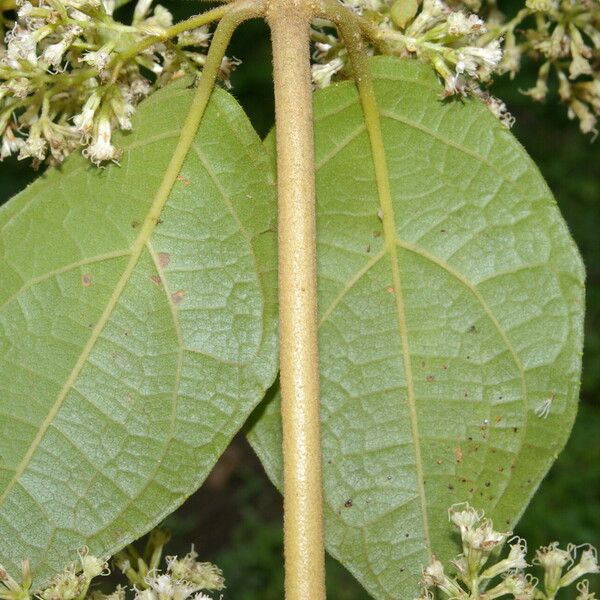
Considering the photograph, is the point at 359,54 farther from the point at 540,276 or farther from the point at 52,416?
the point at 52,416

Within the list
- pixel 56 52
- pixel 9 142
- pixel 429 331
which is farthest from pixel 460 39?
pixel 9 142

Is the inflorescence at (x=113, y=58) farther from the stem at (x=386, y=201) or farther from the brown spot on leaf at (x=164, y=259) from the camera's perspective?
the brown spot on leaf at (x=164, y=259)

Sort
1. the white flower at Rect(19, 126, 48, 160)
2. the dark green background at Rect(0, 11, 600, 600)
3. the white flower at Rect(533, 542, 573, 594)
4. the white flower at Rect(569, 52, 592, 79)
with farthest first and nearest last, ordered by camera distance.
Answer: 1. the dark green background at Rect(0, 11, 600, 600)
2. the white flower at Rect(569, 52, 592, 79)
3. the white flower at Rect(533, 542, 573, 594)
4. the white flower at Rect(19, 126, 48, 160)

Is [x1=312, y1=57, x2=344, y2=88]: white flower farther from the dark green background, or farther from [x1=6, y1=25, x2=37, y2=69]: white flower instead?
the dark green background

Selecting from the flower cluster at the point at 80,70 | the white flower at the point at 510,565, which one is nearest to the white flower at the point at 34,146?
the flower cluster at the point at 80,70

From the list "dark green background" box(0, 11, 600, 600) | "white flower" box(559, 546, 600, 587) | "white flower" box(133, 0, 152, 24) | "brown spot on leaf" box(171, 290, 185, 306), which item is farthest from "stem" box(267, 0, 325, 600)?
"dark green background" box(0, 11, 600, 600)
